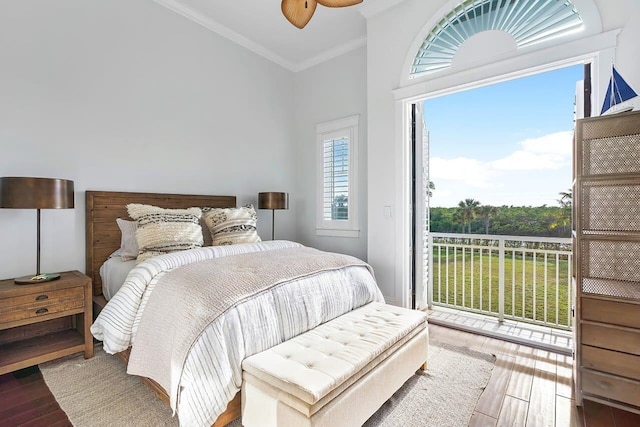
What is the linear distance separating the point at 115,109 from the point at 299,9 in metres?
2.02

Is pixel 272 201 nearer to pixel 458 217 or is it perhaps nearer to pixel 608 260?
pixel 458 217

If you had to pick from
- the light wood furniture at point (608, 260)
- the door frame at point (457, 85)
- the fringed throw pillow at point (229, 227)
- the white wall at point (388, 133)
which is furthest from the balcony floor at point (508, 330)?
the fringed throw pillow at point (229, 227)

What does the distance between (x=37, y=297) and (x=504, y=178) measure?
15.7 feet

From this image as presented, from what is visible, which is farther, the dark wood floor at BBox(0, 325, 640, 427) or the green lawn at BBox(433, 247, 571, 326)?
the green lawn at BBox(433, 247, 571, 326)

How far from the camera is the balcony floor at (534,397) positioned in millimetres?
1636

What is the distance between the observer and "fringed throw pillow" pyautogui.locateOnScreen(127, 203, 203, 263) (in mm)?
2439

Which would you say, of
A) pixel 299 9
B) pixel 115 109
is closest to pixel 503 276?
pixel 299 9

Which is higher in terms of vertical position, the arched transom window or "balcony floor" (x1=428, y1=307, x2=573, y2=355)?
the arched transom window

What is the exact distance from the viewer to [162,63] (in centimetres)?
313

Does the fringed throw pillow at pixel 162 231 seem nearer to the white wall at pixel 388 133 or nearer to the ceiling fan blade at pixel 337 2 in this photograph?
the white wall at pixel 388 133

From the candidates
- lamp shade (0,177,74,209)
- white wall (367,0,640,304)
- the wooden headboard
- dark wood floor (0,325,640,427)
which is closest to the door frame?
white wall (367,0,640,304)

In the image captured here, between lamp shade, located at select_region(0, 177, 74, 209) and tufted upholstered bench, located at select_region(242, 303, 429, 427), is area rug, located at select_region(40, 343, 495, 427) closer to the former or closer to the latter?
tufted upholstered bench, located at select_region(242, 303, 429, 427)

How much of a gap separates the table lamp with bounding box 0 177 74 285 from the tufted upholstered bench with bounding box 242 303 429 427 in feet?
5.94

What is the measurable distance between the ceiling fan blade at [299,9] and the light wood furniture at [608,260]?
1.76 m
